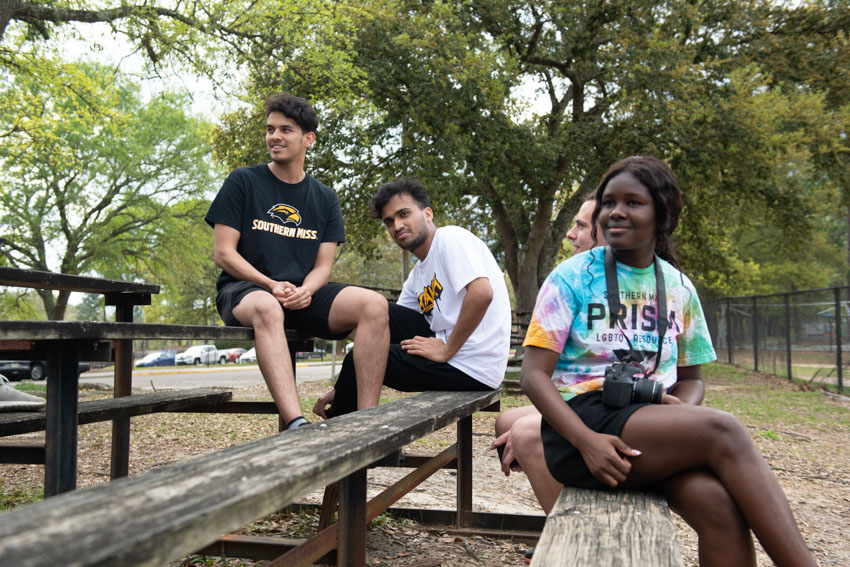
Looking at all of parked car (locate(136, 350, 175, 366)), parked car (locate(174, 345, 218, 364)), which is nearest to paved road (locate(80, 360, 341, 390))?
parked car (locate(174, 345, 218, 364))

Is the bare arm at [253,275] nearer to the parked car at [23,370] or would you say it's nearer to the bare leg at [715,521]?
the bare leg at [715,521]

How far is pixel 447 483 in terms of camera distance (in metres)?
5.38

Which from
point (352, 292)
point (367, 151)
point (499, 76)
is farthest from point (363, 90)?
point (352, 292)

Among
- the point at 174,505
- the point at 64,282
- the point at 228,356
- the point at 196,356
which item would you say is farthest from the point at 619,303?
the point at 228,356

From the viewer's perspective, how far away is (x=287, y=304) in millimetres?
3537

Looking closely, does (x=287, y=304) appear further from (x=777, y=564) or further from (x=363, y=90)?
(x=363, y=90)

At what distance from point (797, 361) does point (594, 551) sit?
15.3 m

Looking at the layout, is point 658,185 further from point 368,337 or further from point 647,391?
point 368,337

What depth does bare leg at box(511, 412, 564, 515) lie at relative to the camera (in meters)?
2.38

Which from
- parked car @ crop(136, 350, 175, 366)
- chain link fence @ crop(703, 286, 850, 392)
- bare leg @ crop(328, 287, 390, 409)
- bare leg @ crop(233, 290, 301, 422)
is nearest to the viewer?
bare leg @ crop(233, 290, 301, 422)

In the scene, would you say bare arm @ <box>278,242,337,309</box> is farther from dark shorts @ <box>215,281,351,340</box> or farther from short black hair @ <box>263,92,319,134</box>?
short black hair @ <box>263,92,319,134</box>

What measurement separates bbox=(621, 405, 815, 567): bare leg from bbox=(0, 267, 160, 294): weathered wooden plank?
2.90 m

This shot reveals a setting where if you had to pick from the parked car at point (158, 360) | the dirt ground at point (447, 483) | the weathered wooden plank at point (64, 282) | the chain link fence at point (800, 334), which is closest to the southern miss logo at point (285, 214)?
the weathered wooden plank at point (64, 282)

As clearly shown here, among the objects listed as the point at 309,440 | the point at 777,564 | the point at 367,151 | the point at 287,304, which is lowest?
the point at 777,564
